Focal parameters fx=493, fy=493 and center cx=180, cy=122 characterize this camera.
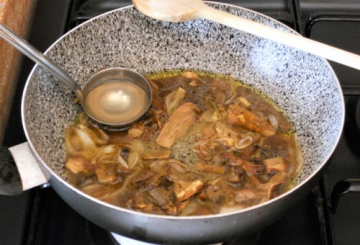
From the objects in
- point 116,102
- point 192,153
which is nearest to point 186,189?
point 192,153

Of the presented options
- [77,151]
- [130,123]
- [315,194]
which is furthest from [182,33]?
[315,194]

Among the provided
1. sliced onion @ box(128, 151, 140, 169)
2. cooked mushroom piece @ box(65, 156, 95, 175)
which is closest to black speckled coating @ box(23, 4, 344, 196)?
cooked mushroom piece @ box(65, 156, 95, 175)

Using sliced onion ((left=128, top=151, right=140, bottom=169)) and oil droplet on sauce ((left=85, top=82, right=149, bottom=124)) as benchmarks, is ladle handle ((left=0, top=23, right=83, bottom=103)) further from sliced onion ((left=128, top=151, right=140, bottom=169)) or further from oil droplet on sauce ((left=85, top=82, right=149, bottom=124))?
sliced onion ((left=128, top=151, right=140, bottom=169))

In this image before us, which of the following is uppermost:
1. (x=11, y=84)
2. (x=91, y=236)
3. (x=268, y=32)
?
(x=268, y=32)

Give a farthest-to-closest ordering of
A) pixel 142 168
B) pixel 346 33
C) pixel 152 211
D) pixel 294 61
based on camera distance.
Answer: pixel 346 33 < pixel 294 61 < pixel 142 168 < pixel 152 211

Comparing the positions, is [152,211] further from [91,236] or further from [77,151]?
[77,151]

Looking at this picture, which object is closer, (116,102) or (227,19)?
(227,19)

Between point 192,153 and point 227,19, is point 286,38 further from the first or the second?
point 192,153

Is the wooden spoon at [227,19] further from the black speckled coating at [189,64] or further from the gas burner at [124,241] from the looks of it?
the gas burner at [124,241]
